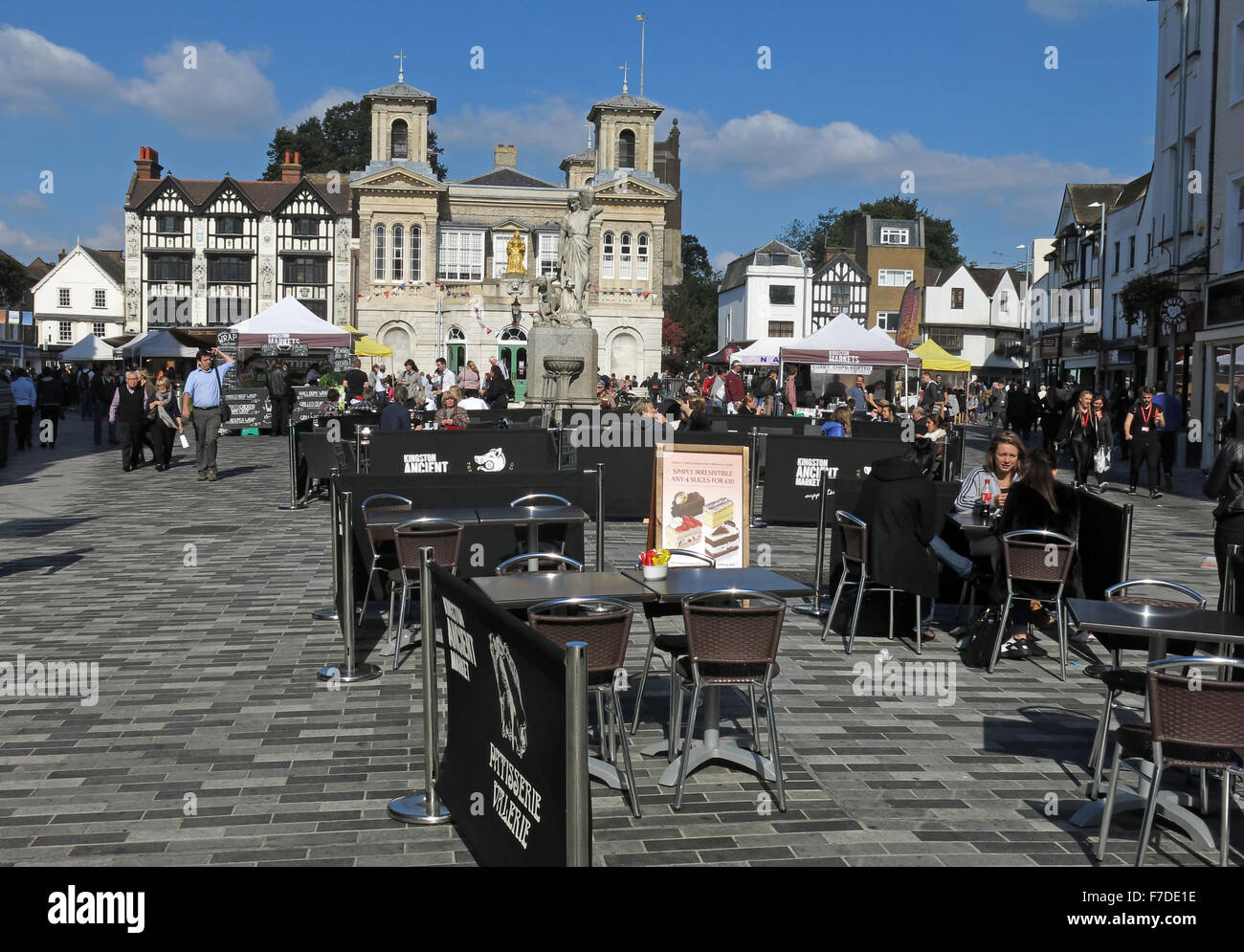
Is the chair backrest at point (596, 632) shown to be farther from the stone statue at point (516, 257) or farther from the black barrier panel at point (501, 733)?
the stone statue at point (516, 257)

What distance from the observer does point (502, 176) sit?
85.2m

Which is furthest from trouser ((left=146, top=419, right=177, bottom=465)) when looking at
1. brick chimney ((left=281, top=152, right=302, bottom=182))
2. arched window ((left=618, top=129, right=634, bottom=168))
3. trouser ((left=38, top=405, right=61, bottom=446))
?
brick chimney ((left=281, top=152, right=302, bottom=182))

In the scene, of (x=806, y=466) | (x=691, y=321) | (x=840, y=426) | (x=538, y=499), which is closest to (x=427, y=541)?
(x=538, y=499)

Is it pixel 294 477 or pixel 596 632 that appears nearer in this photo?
pixel 596 632

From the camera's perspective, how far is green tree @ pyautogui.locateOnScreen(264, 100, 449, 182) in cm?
9775

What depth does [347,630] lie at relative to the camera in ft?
28.3

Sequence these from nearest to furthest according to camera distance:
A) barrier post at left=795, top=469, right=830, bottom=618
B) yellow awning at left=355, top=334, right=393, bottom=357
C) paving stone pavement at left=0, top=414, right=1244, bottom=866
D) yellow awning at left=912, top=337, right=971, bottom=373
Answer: paving stone pavement at left=0, top=414, right=1244, bottom=866
barrier post at left=795, top=469, right=830, bottom=618
yellow awning at left=912, top=337, right=971, bottom=373
yellow awning at left=355, top=334, right=393, bottom=357

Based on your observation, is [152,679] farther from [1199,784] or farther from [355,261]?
[355,261]

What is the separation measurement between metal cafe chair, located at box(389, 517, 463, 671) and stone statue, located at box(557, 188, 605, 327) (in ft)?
60.7

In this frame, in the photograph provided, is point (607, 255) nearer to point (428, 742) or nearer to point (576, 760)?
point (428, 742)

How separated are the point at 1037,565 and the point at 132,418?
761 inches

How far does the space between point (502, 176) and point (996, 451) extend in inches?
3069

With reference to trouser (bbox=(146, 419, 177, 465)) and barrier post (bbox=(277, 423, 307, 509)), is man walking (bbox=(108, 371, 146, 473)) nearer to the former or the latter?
trouser (bbox=(146, 419, 177, 465))
